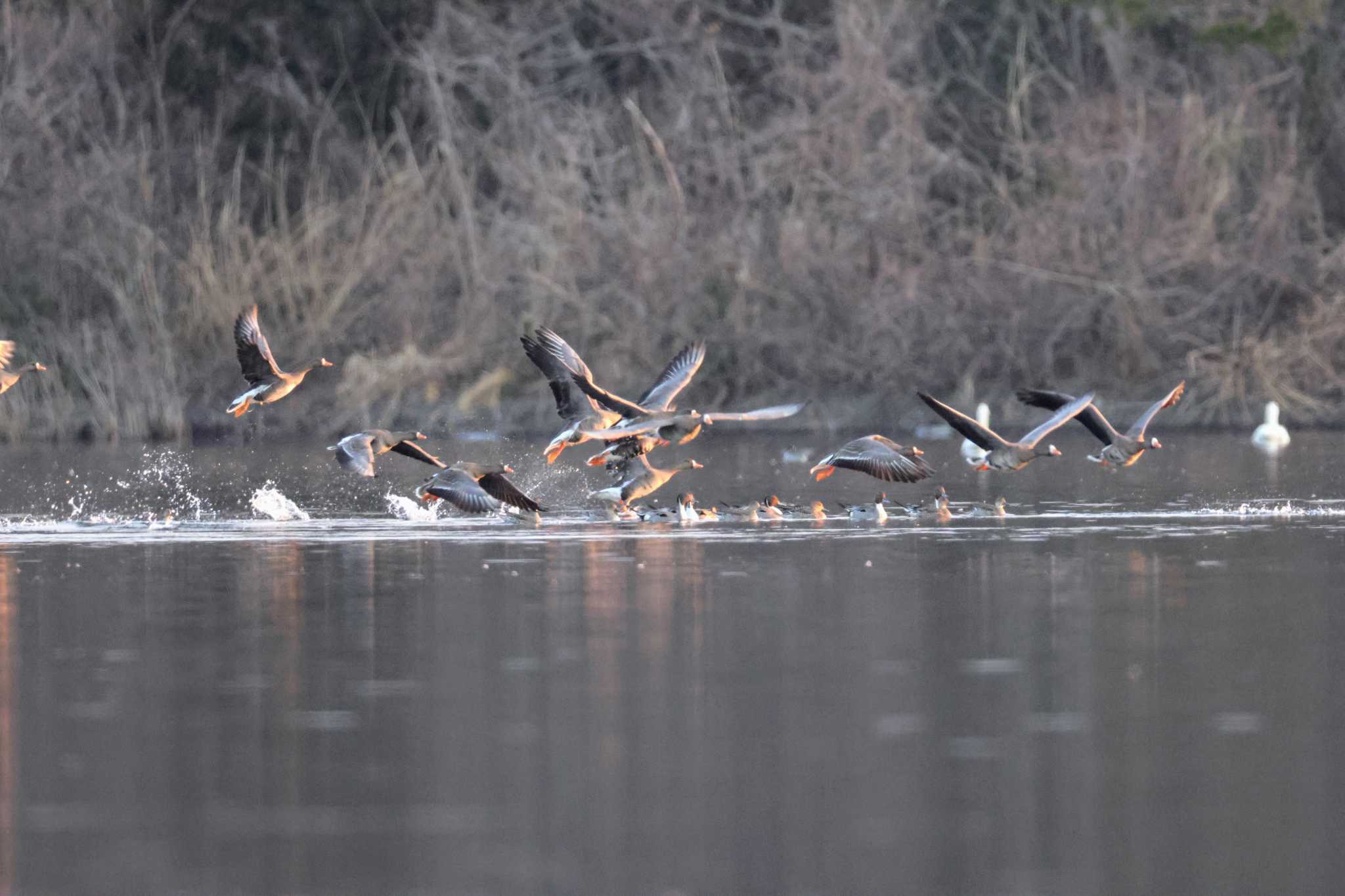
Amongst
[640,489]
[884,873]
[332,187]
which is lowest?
[884,873]

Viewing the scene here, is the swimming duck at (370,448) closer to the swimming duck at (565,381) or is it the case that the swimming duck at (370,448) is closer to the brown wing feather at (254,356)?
the swimming duck at (565,381)

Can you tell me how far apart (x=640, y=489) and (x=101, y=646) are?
6.99m

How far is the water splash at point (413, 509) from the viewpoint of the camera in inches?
692

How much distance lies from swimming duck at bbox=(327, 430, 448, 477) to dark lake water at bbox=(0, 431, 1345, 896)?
520 millimetres

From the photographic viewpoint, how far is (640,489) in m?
17.4

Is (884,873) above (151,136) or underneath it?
underneath

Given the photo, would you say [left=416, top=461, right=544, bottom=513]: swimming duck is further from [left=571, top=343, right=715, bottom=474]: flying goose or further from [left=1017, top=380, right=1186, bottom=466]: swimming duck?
[left=1017, top=380, right=1186, bottom=466]: swimming duck

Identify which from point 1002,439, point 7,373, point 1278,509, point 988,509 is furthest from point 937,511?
point 7,373

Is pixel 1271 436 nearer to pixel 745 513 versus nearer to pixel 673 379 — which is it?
pixel 745 513

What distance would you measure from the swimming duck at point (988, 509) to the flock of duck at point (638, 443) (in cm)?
2

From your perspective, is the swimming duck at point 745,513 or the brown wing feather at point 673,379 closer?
the brown wing feather at point 673,379

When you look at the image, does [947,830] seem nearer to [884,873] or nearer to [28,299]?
[884,873]

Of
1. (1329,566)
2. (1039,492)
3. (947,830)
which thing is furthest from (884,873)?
(1039,492)

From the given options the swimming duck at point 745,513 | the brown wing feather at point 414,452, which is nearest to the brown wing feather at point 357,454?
the brown wing feather at point 414,452
